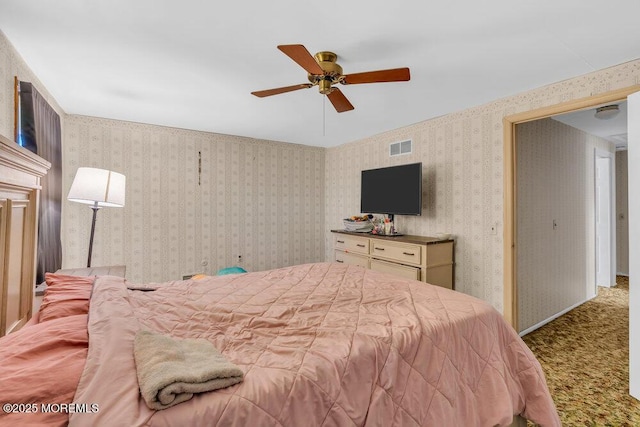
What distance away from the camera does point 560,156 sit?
3629 millimetres

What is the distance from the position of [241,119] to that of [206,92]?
0.84 metres

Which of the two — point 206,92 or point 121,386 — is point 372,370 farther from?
point 206,92

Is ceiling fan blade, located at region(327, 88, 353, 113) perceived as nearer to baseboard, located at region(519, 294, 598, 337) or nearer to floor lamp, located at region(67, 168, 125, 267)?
floor lamp, located at region(67, 168, 125, 267)

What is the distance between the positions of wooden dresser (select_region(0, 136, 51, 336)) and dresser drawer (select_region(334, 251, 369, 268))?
3.16 m

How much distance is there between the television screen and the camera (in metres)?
3.50

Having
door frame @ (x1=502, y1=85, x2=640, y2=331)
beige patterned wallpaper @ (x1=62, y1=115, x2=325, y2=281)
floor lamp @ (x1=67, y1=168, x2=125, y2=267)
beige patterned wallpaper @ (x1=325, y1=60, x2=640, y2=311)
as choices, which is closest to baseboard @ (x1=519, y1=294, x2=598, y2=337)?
door frame @ (x1=502, y1=85, x2=640, y2=331)

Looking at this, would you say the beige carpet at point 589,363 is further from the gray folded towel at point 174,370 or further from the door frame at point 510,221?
the gray folded towel at point 174,370

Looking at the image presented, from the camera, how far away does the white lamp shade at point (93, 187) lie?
8.16ft

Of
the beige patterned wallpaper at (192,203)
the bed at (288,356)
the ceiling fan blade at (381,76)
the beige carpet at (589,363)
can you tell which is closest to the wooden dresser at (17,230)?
the bed at (288,356)

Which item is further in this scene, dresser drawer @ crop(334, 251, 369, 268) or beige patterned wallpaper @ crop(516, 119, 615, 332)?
dresser drawer @ crop(334, 251, 369, 268)

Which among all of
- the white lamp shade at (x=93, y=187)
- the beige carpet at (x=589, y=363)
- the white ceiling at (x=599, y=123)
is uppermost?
the white ceiling at (x=599, y=123)

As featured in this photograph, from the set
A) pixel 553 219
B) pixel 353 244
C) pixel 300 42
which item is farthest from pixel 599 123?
pixel 300 42

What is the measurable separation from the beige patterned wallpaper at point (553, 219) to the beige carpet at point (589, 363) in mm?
208

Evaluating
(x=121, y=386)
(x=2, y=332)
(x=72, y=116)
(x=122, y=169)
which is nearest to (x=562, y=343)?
(x=121, y=386)
